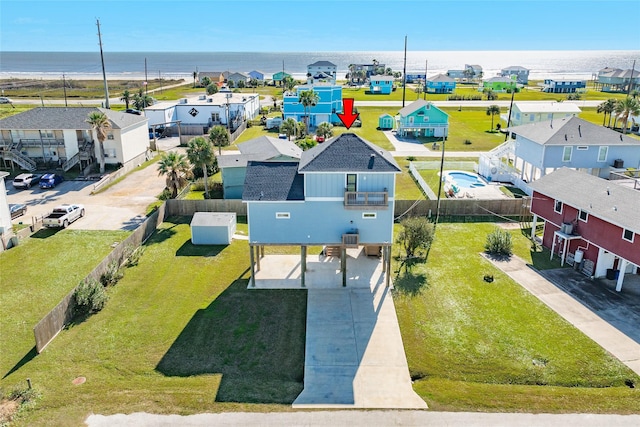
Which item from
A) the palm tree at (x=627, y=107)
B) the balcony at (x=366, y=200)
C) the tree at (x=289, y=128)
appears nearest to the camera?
the balcony at (x=366, y=200)

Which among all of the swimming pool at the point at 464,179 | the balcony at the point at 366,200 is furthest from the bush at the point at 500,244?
the swimming pool at the point at 464,179

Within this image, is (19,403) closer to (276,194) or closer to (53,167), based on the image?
(276,194)

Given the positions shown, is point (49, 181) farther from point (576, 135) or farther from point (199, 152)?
point (576, 135)

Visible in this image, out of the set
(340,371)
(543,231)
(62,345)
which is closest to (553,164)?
(543,231)

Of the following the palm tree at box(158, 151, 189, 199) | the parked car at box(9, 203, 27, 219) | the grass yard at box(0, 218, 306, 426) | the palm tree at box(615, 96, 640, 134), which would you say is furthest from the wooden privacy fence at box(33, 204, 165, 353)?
the palm tree at box(615, 96, 640, 134)

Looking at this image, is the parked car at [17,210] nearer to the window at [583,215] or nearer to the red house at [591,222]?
the red house at [591,222]

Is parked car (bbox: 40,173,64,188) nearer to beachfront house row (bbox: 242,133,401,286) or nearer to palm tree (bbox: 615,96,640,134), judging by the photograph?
beachfront house row (bbox: 242,133,401,286)
